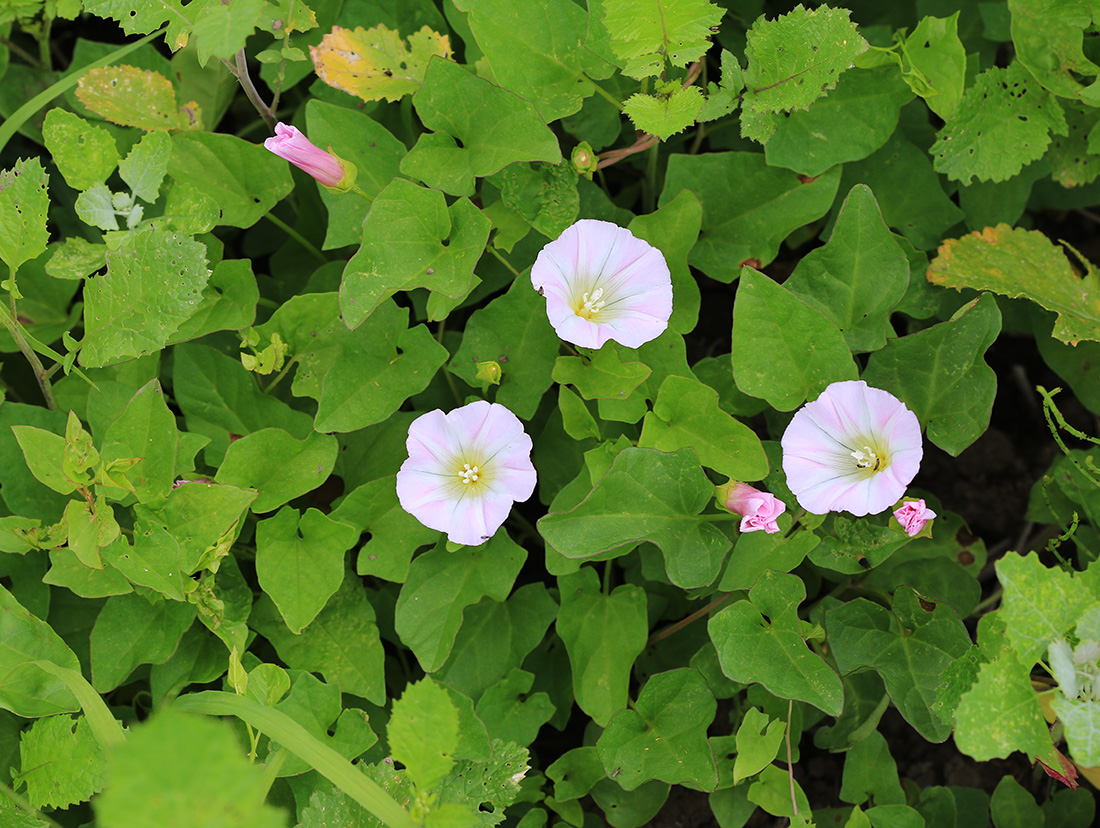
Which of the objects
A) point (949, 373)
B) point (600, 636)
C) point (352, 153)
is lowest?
point (600, 636)

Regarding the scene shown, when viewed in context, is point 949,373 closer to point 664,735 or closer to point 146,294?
point 664,735

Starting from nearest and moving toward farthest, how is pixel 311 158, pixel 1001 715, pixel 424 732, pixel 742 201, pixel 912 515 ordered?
pixel 424 732, pixel 1001 715, pixel 912 515, pixel 311 158, pixel 742 201

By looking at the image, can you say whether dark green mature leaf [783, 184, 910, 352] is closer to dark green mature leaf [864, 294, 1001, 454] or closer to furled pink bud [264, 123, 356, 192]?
dark green mature leaf [864, 294, 1001, 454]

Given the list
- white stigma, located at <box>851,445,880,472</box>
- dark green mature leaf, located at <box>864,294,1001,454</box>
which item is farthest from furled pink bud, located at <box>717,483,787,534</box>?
dark green mature leaf, located at <box>864,294,1001,454</box>

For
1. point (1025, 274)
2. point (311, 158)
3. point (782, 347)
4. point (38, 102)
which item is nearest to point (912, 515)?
point (782, 347)

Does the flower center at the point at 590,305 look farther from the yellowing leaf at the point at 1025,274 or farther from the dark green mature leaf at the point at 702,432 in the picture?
the yellowing leaf at the point at 1025,274

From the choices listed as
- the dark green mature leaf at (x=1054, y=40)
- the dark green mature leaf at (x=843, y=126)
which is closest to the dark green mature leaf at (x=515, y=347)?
the dark green mature leaf at (x=843, y=126)
